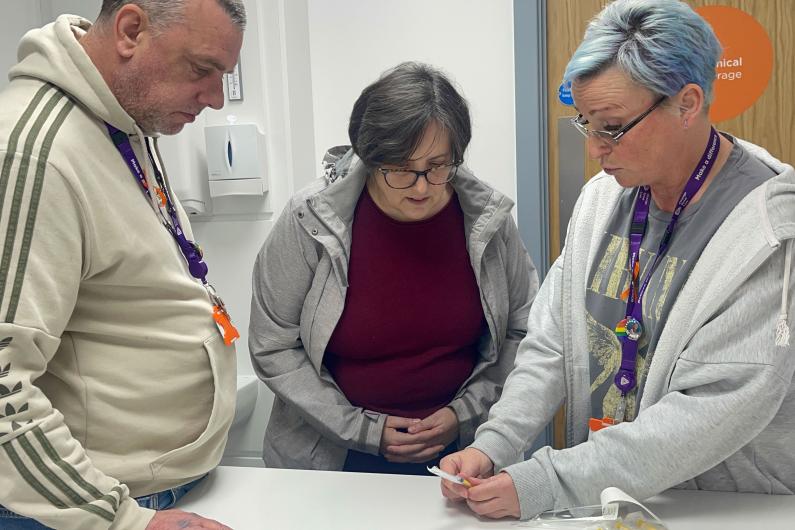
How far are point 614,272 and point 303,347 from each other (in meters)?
0.78

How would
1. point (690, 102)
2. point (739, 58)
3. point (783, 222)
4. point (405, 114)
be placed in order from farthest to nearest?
point (739, 58) < point (405, 114) < point (690, 102) < point (783, 222)

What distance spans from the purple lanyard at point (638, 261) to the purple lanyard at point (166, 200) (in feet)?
2.56

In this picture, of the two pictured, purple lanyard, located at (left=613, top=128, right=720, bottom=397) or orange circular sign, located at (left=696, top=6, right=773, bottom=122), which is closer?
purple lanyard, located at (left=613, top=128, right=720, bottom=397)

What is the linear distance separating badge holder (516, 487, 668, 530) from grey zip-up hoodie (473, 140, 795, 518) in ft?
0.07

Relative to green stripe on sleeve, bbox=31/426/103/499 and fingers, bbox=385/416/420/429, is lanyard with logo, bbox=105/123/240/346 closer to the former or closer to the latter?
green stripe on sleeve, bbox=31/426/103/499

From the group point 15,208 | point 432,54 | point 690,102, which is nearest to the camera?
point 15,208

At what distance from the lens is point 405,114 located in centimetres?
153

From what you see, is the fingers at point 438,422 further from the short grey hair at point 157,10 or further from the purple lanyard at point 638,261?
the short grey hair at point 157,10

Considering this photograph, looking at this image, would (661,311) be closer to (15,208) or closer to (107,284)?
(107,284)

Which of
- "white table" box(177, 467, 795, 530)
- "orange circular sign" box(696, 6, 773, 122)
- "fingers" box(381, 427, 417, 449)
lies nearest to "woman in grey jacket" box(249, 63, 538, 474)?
"fingers" box(381, 427, 417, 449)

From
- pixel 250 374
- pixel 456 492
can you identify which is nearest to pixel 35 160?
pixel 456 492

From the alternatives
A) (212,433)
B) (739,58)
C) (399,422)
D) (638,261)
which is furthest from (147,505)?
(739,58)

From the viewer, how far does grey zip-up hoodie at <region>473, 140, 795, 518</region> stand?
3.40 ft

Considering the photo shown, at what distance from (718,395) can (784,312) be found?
0.52 ft
